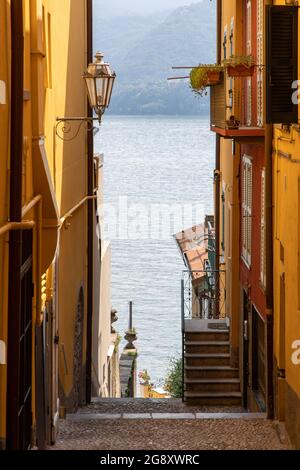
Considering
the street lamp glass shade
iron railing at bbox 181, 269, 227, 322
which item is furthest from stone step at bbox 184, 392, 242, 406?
the street lamp glass shade

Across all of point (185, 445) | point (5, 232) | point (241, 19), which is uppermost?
point (241, 19)

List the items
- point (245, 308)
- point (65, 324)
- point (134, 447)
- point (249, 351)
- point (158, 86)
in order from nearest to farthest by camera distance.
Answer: point (134, 447) → point (65, 324) → point (249, 351) → point (245, 308) → point (158, 86)

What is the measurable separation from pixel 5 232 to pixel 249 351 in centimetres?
910

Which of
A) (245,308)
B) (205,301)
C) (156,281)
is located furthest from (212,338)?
(156,281)

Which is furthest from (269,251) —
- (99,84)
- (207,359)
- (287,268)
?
(207,359)

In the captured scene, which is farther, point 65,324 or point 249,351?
point 249,351

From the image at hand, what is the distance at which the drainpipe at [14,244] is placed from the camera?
8.55 meters

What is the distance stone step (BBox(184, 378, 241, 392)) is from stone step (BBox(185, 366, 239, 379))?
0.14m

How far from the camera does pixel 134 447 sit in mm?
12188

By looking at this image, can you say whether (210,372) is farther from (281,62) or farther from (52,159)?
(281,62)

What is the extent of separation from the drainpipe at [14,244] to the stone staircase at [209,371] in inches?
352

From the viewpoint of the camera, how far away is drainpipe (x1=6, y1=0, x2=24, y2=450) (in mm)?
8555

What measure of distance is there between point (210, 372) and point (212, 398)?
0.72 m
